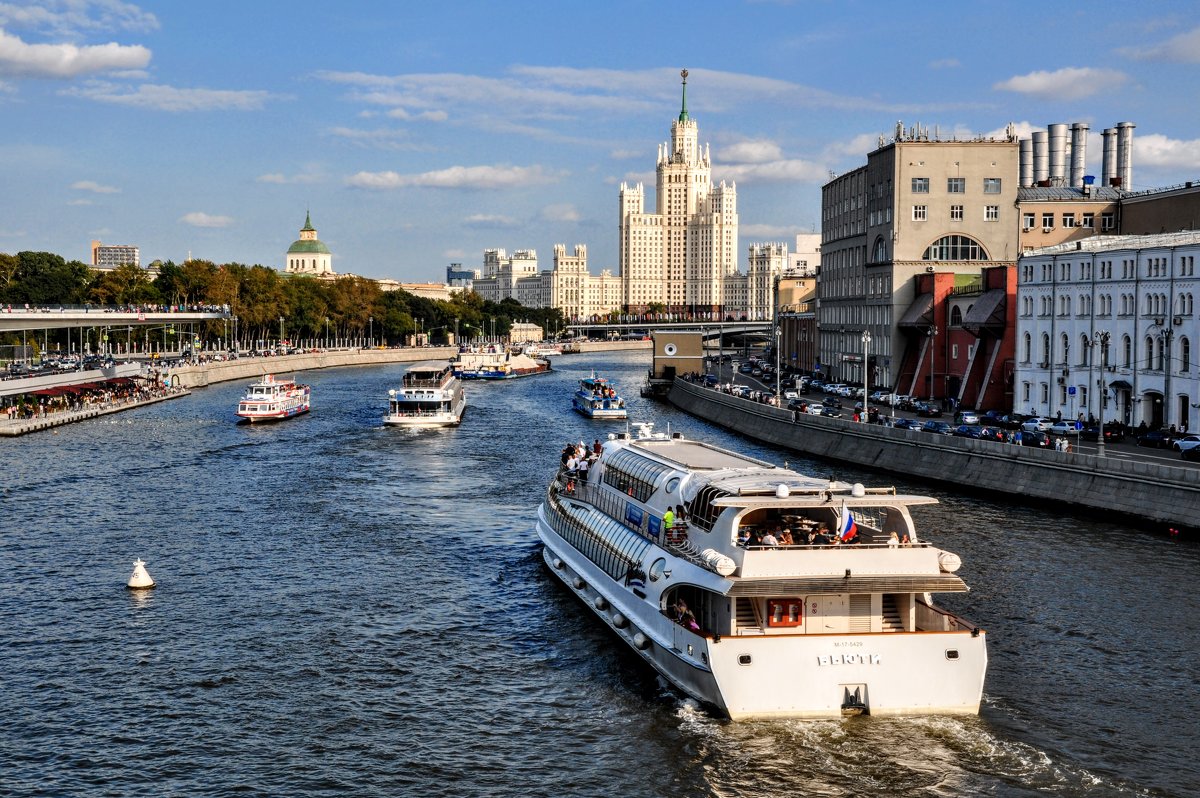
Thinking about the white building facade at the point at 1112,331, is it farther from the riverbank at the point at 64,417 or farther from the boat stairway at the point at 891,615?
the riverbank at the point at 64,417

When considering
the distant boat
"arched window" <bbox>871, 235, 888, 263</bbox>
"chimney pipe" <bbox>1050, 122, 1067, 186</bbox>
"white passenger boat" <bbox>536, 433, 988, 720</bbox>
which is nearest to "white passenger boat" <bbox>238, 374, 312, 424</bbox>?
"arched window" <bbox>871, 235, 888, 263</bbox>

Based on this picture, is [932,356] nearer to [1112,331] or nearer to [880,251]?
[880,251]

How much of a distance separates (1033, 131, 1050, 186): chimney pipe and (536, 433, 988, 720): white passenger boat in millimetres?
102739

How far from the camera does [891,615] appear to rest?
28375 millimetres

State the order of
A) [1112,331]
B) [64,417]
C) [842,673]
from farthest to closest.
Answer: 1. [64,417]
2. [1112,331]
3. [842,673]

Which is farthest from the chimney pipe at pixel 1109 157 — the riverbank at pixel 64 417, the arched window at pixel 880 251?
the riverbank at pixel 64 417

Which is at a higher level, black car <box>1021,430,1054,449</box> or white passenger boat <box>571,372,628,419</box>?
black car <box>1021,430,1054,449</box>

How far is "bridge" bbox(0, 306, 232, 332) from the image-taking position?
11144 cm

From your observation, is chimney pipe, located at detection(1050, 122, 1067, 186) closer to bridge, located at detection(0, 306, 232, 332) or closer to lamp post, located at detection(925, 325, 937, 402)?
lamp post, located at detection(925, 325, 937, 402)

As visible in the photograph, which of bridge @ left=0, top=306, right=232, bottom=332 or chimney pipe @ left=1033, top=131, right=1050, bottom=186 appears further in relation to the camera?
chimney pipe @ left=1033, top=131, right=1050, bottom=186

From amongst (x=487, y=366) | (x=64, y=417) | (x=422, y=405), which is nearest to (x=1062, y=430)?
(x=422, y=405)

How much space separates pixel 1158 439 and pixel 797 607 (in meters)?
41.7

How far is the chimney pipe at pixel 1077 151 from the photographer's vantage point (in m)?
123

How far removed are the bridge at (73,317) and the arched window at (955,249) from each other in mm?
80044
